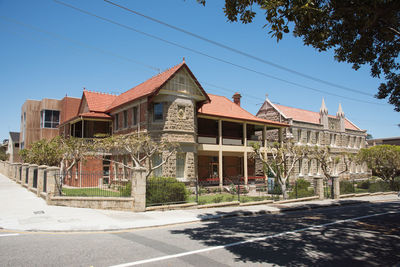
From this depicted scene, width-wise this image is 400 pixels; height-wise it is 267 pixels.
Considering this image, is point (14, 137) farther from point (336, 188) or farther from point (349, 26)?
point (349, 26)

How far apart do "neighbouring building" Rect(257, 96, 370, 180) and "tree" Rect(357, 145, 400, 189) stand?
6.03 m

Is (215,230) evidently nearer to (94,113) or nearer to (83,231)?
(83,231)

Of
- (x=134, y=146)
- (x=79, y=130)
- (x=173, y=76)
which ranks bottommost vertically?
(x=134, y=146)

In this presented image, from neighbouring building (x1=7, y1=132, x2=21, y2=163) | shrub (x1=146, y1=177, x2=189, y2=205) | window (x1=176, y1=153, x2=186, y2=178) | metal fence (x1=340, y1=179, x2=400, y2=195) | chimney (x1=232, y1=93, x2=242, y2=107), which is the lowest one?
metal fence (x1=340, y1=179, x2=400, y2=195)

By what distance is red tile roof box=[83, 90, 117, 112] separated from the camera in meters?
26.9

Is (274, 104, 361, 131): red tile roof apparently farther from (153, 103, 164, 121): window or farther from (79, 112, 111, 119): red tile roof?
(79, 112, 111, 119): red tile roof

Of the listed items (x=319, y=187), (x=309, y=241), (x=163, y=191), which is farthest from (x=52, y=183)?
(x=319, y=187)

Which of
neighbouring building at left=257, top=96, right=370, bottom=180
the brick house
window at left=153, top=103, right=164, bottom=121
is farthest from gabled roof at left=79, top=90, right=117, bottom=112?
neighbouring building at left=257, top=96, right=370, bottom=180

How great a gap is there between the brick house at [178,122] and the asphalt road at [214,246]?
8196 millimetres

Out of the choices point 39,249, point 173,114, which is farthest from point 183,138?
point 39,249

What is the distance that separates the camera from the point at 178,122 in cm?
2166

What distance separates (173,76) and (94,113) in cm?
888

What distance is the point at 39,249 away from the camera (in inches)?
284

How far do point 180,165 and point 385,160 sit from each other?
20.5 metres
